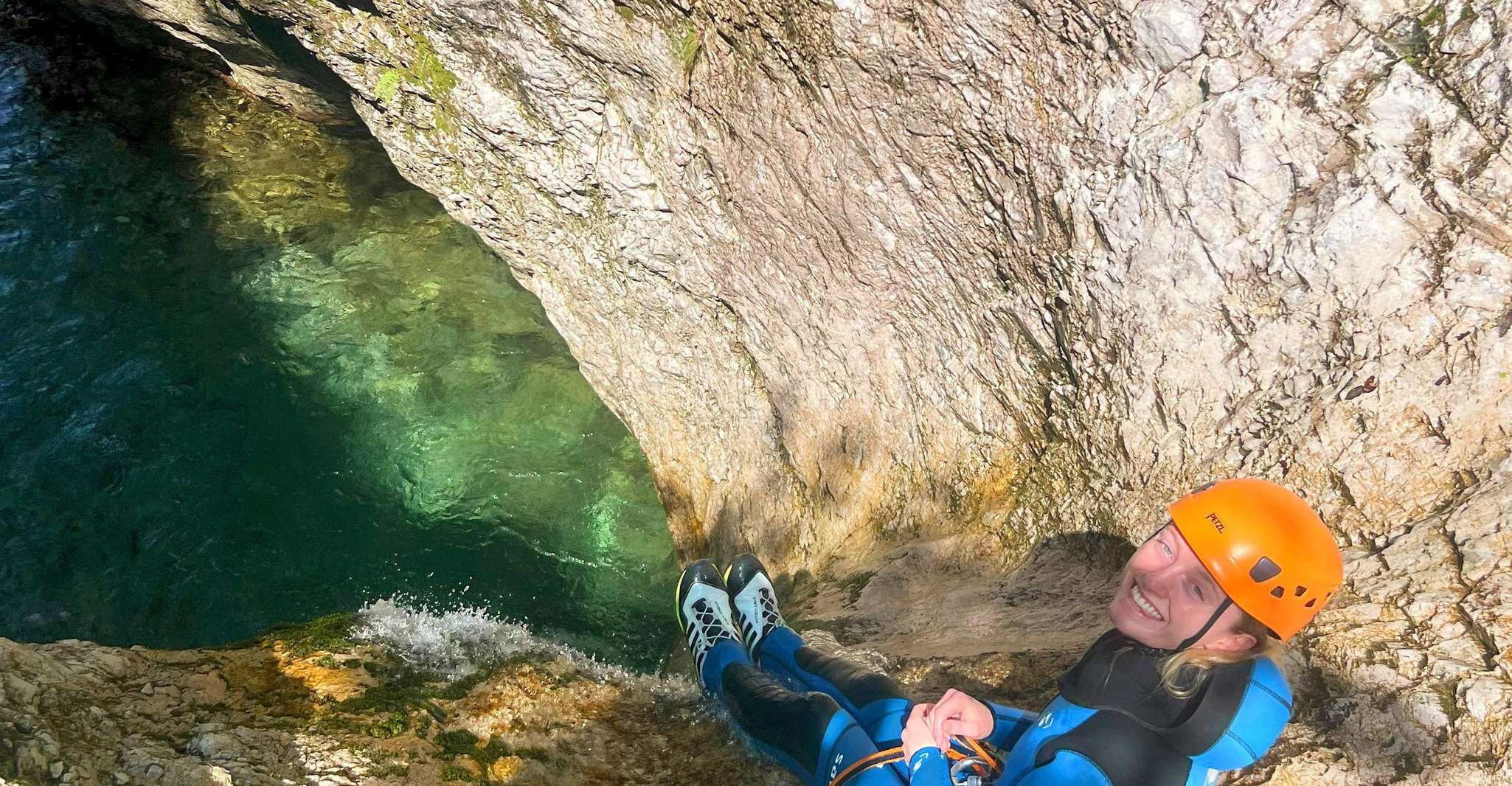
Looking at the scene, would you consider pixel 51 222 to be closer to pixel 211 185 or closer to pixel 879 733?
pixel 211 185

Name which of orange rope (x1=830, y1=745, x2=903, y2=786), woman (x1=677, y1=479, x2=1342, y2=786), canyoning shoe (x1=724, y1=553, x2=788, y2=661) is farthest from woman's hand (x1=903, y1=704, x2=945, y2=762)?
canyoning shoe (x1=724, y1=553, x2=788, y2=661)

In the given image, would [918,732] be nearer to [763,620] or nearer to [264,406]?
[763,620]

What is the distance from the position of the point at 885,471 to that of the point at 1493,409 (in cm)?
276

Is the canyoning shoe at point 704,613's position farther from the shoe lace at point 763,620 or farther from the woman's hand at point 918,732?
the woman's hand at point 918,732

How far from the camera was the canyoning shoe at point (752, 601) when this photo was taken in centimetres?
442

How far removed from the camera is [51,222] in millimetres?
7309

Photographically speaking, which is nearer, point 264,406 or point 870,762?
point 870,762

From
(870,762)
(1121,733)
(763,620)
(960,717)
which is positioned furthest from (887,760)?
(763,620)

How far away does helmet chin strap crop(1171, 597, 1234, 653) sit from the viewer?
244 cm

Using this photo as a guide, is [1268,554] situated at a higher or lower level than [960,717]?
higher

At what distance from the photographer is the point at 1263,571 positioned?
238 centimetres

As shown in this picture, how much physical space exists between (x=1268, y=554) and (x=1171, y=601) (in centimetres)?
29

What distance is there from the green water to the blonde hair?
435 centimetres

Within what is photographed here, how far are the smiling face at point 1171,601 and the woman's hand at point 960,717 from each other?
492 mm
